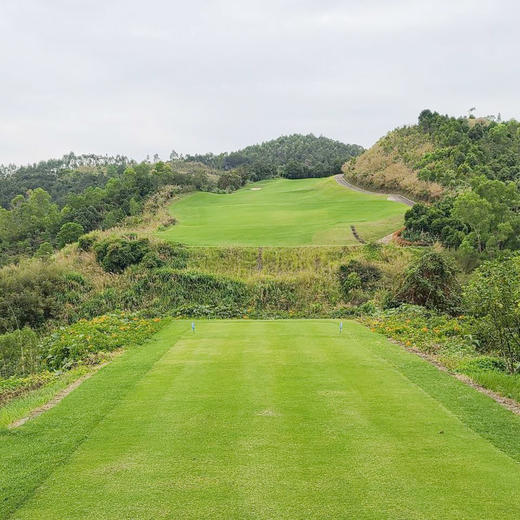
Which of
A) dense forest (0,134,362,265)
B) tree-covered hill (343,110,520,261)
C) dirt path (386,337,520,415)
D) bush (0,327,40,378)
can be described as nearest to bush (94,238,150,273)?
bush (0,327,40,378)

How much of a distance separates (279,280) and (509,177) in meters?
29.4

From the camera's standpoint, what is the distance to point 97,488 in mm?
5363

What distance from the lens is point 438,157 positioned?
53.3 metres

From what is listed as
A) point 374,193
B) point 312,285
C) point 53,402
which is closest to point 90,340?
point 53,402

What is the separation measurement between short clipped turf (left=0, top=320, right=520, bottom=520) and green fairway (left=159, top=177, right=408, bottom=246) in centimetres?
2576

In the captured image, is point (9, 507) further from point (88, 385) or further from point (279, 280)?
point (279, 280)

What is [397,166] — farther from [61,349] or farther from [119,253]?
[61,349]

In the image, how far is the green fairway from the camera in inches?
1453

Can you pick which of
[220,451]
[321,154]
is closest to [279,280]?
[220,451]

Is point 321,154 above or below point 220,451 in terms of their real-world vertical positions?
above

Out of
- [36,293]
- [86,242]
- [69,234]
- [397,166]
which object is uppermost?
[397,166]

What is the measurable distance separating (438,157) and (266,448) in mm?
52667

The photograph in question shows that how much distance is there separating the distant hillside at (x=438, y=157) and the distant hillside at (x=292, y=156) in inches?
639

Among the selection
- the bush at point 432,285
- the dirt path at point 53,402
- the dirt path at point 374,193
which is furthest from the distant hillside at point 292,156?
the dirt path at point 53,402
